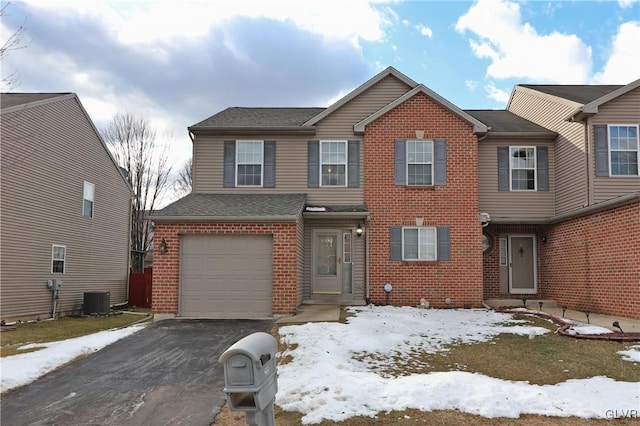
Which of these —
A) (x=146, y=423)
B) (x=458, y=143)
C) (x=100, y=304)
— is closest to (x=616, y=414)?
(x=146, y=423)

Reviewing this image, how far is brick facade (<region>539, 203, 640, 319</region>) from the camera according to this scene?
36.9 feet

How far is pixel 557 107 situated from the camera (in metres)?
15.0

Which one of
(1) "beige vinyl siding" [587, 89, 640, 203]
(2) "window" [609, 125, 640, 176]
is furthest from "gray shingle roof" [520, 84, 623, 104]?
(2) "window" [609, 125, 640, 176]

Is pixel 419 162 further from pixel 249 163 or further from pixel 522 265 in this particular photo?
pixel 249 163

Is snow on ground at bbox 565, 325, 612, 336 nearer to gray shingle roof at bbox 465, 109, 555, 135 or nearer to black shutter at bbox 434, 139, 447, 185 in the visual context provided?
black shutter at bbox 434, 139, 447, 185

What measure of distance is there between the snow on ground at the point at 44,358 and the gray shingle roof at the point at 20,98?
26.4ft

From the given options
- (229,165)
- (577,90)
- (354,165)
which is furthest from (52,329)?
(577,90)

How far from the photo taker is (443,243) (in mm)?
14203

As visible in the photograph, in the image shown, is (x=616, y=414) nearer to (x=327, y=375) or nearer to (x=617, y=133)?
(x=327, y=375)

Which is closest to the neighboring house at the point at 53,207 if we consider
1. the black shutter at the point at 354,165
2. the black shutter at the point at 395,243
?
the black shutter at the point at 354,165

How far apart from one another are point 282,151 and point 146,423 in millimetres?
10536

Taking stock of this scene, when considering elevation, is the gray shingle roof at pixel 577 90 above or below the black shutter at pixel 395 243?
above

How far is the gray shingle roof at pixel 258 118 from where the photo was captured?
15039 mm

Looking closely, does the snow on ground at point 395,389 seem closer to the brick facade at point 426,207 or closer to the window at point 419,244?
the brick facade at point 426,207
